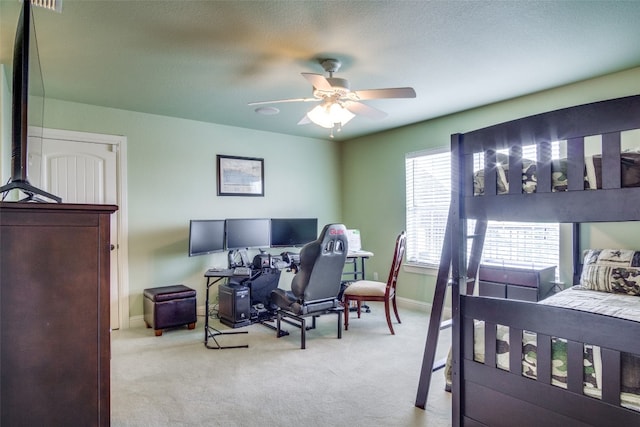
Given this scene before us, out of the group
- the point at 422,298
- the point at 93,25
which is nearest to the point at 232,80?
the point at 93,25

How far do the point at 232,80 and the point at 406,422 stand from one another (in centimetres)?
297

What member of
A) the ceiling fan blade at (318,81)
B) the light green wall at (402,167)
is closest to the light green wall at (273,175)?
the light green wall at (402,167)

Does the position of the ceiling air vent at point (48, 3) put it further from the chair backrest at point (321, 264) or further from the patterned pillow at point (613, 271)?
the patterned pillow at point (613, 271)

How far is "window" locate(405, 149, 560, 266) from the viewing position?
3.84 m

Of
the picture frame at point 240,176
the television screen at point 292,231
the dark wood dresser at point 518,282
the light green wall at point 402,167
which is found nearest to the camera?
the light green wall at point 402,167

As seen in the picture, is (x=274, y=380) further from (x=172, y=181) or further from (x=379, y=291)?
(x=172, y=181)

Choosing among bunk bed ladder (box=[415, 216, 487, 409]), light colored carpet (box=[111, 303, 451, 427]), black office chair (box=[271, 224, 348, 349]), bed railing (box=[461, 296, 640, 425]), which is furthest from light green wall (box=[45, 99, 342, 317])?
bed railing (box=[461, 296, 640, 425])

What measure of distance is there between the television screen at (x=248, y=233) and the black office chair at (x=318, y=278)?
3.83 ft

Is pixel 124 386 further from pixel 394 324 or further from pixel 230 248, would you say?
pixel 394 324

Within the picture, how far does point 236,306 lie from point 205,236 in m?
0.89

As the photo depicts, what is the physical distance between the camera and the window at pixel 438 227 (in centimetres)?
384

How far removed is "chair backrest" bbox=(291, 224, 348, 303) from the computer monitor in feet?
4.43

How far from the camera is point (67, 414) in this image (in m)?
1.29

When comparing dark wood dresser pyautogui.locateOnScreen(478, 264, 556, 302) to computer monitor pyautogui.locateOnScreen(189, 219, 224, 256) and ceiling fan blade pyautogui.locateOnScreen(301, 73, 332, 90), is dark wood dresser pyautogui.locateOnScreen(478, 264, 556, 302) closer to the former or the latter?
ceiling fan blade pyautogui.locateOnScreen(301, 73, 332, 90)
